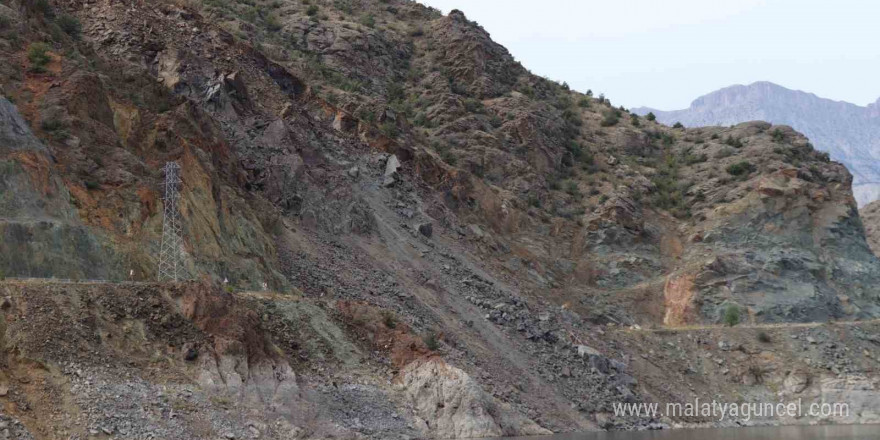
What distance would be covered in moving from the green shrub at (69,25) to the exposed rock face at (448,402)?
2798 centimetres

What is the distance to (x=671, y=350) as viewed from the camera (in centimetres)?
5912

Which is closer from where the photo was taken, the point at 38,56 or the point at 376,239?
the point at 38,56

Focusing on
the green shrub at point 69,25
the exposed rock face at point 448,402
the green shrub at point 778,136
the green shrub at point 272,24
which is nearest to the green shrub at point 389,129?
the green shrub at point 272,24

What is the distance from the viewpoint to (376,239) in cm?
5625

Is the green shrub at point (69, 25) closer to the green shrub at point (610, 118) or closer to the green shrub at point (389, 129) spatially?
the green shrub at point (389, 129)

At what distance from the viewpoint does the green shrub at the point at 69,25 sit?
56688 mm

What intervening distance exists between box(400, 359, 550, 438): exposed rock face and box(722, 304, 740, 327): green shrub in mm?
25342

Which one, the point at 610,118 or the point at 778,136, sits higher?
the point at 610,118

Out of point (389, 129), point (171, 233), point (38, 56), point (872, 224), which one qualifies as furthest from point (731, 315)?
point (872, 224)

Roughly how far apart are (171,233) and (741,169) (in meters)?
46.9

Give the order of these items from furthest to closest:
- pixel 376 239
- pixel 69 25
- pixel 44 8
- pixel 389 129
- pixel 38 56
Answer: pixel 389 129 → pixel 69 25 → pixel 376 239 → pixel 44 8 → pixel 38 56

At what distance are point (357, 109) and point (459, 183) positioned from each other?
856cm

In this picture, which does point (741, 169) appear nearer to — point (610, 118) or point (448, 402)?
point (610, 118)

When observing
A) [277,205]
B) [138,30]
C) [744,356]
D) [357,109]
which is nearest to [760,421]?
[744,356]
